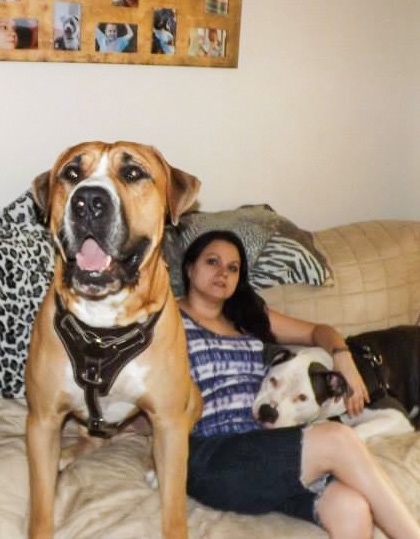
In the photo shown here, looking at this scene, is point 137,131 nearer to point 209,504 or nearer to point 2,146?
point 2,146

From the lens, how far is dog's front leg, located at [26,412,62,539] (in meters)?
1.90

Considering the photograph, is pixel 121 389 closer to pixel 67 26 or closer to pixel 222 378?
pixel 222 378

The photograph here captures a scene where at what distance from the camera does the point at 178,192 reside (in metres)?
1.93

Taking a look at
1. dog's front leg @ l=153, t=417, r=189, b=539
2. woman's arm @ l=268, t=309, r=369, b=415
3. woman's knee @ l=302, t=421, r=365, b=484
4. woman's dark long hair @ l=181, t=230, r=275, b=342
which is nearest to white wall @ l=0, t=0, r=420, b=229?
woman's dark long hair @ l=181, t=230, r=275, b=342

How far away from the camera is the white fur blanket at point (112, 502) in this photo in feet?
6.41

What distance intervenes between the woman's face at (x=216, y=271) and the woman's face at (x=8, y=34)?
0.80m

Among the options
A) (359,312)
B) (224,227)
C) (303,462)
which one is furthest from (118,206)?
(359,312)

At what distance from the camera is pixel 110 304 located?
1.86 m

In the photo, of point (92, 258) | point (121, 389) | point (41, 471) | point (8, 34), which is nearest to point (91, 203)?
point (92, 258)

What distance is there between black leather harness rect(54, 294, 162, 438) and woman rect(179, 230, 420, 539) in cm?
40

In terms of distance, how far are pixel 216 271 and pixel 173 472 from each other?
25.4 inches

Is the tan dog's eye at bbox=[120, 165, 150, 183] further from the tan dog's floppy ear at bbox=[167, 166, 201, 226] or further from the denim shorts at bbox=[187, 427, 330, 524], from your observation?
the denim shorts at bbox=[187, 427, 330, 524]

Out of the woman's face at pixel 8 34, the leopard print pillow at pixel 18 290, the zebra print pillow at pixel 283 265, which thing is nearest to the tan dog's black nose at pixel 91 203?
the leopard print pillow at pixel 18 290

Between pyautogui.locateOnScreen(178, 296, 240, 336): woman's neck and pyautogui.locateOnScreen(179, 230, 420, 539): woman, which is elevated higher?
pyautogui.locateOnScreen(178, 296, 240, 336): woman's neck
